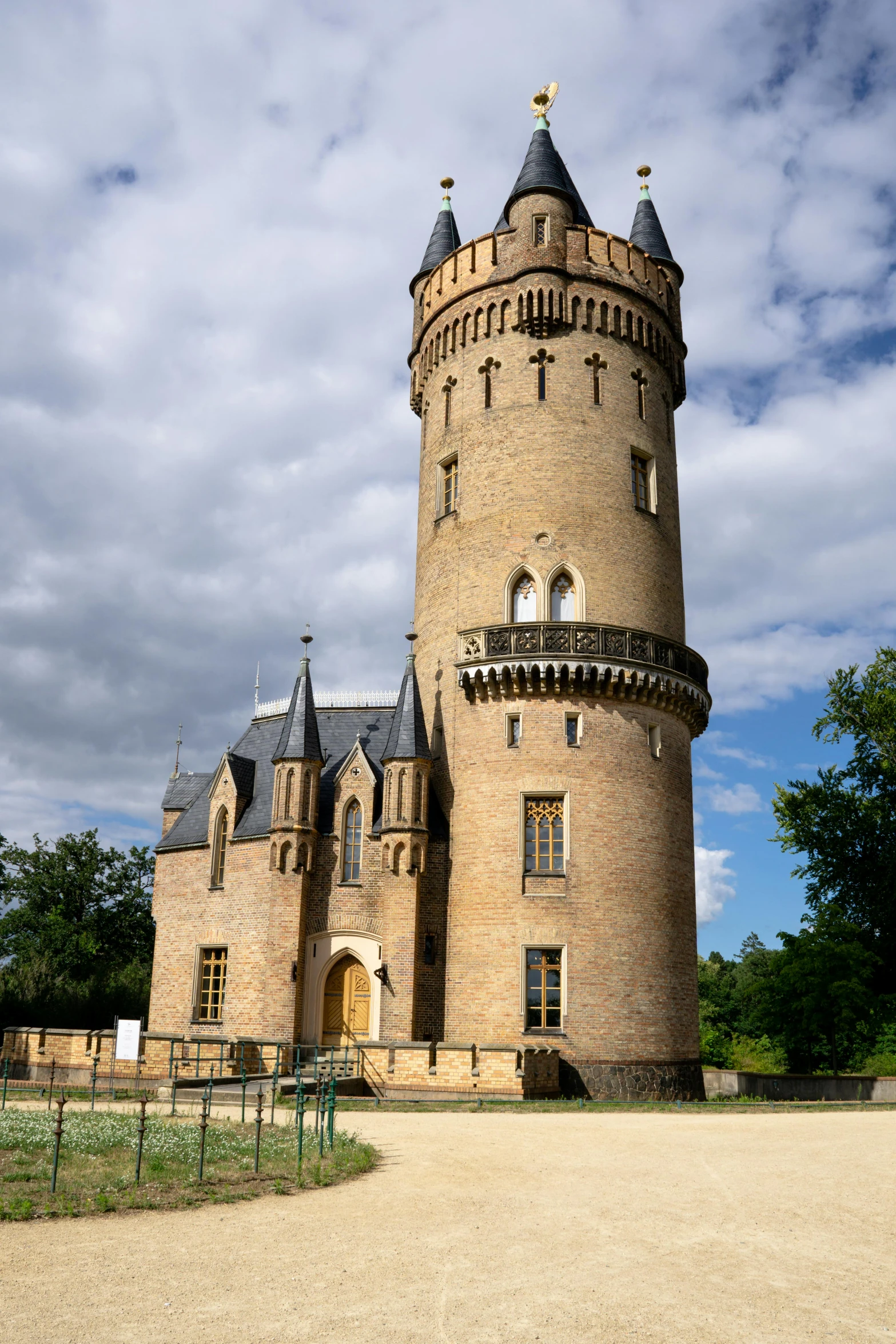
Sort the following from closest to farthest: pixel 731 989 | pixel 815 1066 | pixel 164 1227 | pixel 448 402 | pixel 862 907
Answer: pixel 164 1227 → pixel 448 402 → pixel 862 907 → pixel 815 1066 → pixel 731 989

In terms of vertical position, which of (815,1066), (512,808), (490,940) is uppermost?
(512,808)

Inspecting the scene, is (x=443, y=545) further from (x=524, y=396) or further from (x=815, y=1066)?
(x=815, y=1066)

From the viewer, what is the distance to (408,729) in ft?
89.6

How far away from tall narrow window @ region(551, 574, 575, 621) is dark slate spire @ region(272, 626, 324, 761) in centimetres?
679

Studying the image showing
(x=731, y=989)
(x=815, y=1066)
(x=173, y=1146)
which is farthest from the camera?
(x=731, y=989)

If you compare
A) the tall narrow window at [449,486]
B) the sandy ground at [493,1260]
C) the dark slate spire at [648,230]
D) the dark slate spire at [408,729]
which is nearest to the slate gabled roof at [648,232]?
the dark slate spire at [648,230]

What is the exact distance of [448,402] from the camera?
31141mm

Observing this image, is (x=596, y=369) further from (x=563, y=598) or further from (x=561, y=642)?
(x=561, y=642)

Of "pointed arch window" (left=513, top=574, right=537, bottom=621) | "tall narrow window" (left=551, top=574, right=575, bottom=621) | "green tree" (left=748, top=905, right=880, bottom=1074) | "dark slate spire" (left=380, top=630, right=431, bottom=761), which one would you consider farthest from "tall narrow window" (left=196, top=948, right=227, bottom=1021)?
"green tree" (left=748, top=905, right=880, bottom=1074)

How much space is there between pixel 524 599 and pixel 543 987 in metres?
9.59

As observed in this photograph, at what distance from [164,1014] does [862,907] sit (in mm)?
23121

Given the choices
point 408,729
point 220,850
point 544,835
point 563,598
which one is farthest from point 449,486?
point 220,850

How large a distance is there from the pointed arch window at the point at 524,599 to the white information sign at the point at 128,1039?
44.9 ft

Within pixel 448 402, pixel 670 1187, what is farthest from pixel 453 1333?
pixel 448 402
